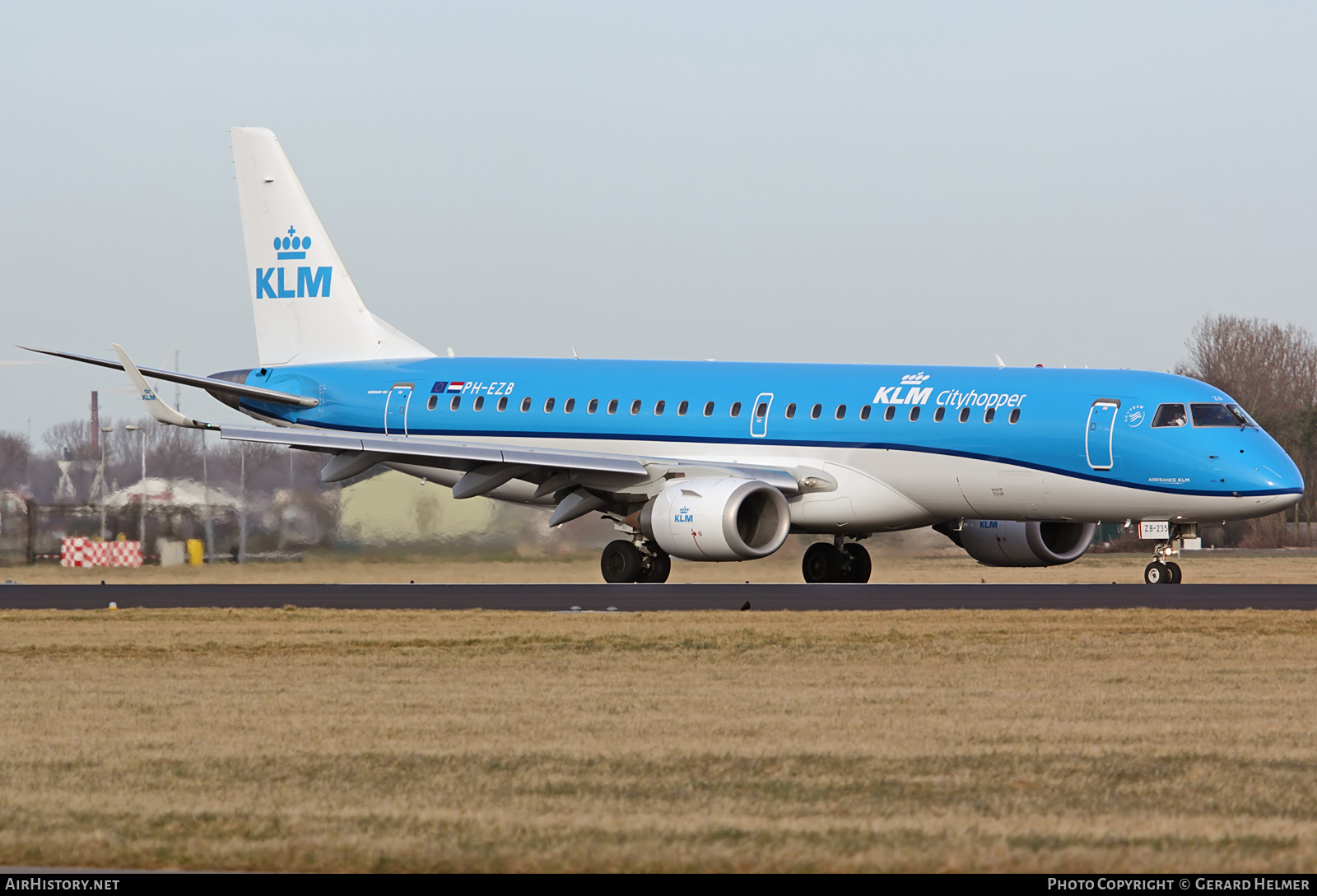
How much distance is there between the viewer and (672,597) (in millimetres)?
25062

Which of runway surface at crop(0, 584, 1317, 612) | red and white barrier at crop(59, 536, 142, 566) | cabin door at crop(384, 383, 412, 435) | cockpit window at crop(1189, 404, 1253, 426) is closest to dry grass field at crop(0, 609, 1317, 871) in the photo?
runway surface at crop(0, 584, 1317, 612)

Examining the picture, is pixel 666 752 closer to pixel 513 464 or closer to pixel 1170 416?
pixel 1170 416

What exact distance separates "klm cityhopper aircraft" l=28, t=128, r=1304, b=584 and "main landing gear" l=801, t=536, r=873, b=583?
4cm

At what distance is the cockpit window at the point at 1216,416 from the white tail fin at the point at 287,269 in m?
15.9

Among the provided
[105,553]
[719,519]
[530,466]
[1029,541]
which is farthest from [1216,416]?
[105,553]

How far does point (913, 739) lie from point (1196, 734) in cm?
158

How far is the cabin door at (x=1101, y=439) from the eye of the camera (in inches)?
1100

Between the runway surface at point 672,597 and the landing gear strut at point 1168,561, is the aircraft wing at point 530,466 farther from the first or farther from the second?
the landing gear strut at point 1168,561

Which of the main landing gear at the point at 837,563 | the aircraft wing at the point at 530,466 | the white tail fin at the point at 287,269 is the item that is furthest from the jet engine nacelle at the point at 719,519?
the white tail fin at the point at 287,269

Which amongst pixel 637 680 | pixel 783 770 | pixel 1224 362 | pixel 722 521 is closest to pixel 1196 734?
pixel 783 770

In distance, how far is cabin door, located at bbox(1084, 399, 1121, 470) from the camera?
2794 centimetres

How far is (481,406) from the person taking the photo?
111ft

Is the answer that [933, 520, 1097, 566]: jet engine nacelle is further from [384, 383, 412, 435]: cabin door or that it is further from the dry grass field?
the dry grass field

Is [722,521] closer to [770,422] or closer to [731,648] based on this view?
[770,422]
